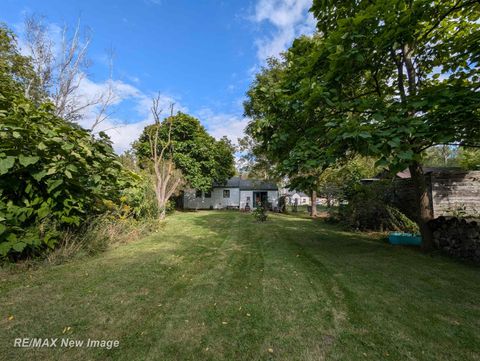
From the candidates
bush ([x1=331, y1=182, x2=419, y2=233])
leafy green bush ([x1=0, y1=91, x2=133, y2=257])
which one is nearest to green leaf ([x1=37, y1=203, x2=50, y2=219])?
leafy green bush ([x1=0, y1=91, x2=133, y2=257])

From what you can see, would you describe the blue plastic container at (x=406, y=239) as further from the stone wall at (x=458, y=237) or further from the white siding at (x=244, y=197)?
the white siding at (x=244, y=197)

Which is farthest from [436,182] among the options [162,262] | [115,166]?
[115,166]

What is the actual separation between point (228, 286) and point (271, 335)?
1.43m

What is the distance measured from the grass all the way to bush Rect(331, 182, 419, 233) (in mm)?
4025

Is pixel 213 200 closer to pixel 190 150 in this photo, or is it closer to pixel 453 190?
pixel 190 150

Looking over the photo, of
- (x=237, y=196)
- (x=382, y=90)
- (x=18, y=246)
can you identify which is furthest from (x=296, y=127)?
(x=237, y=196)

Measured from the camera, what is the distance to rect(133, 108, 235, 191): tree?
20.3 m

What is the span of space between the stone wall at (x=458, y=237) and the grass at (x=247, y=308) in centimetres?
73

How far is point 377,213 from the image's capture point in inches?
383

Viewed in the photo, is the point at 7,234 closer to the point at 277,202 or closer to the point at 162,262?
the point at 162,262

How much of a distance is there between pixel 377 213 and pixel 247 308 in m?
8.71

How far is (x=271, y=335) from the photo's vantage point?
2484 mm

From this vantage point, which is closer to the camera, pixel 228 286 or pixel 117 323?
pixel 117 323

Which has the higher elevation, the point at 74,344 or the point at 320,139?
the point at 320,139
